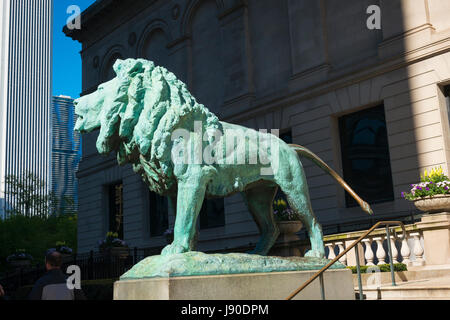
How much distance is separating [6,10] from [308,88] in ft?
247

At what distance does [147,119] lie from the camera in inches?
229

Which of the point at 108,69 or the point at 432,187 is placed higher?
the point at 108,69

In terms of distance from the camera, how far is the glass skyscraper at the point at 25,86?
81688 millimetres

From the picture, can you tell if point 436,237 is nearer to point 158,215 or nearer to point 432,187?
point 432,187

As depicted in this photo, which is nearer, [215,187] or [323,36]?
[215,187]

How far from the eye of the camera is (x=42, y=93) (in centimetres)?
9006

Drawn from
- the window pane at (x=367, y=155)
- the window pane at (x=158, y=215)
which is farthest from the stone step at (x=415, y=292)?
the window pane at (x=158, y=215)

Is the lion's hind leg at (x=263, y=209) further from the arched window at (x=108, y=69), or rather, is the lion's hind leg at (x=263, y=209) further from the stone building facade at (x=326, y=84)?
the arched window at (x=108, y=69)

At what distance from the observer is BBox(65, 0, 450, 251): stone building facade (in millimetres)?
18203

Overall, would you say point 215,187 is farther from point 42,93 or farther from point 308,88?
point 42,93

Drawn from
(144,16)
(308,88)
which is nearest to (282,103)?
(308,88)

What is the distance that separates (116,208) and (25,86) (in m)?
62.7

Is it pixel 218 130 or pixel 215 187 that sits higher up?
pixel 218 130

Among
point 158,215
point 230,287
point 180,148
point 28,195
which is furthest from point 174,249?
point 28,195
